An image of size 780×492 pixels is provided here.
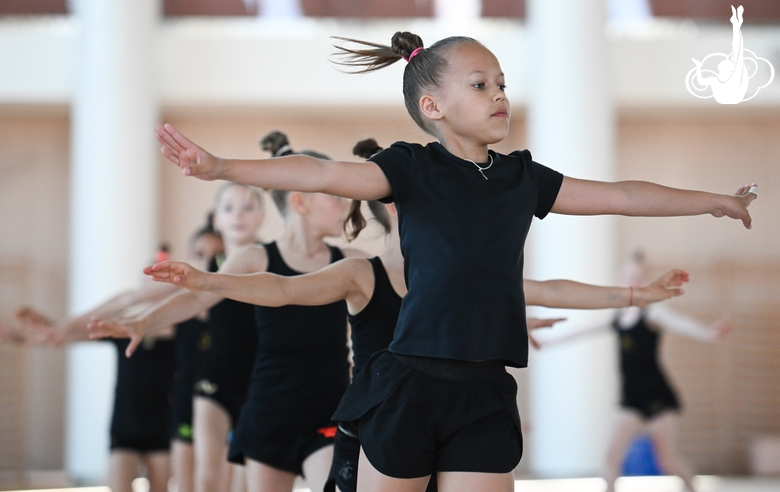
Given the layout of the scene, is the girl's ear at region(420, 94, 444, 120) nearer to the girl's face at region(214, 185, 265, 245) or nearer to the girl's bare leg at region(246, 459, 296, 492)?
the girl's bare leg at region(246, 459, 296, 492)

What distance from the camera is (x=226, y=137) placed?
28.3 ft

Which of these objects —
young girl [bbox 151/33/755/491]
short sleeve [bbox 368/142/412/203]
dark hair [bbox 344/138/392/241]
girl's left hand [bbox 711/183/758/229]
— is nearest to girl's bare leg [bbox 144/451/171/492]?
dark hair [bbox 344/138/392/241]

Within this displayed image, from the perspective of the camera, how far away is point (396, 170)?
2.00m

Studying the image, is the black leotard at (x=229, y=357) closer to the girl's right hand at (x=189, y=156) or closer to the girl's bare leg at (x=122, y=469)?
the girl's bare leg at (x=122, y=469)

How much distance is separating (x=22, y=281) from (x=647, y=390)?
5669mm

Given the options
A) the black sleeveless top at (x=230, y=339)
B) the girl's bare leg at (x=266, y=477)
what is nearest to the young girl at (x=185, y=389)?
the black sleeveless top at (x=230, y=339)

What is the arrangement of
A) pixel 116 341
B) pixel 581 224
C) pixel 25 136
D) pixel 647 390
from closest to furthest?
pixel 116 341 < pixel 647 390 < pixel 581 224 < pixel 25 136

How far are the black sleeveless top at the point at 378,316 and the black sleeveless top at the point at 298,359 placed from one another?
535mm

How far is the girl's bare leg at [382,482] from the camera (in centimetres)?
199

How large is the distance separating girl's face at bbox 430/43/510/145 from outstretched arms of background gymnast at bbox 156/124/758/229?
24 centimetres

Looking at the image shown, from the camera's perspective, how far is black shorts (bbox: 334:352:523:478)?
1.96m

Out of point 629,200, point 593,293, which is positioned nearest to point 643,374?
point 593,293

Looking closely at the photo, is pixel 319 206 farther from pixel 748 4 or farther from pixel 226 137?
pixel 748 4

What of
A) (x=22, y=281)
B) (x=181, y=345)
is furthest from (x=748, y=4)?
(x=22, y=281)
